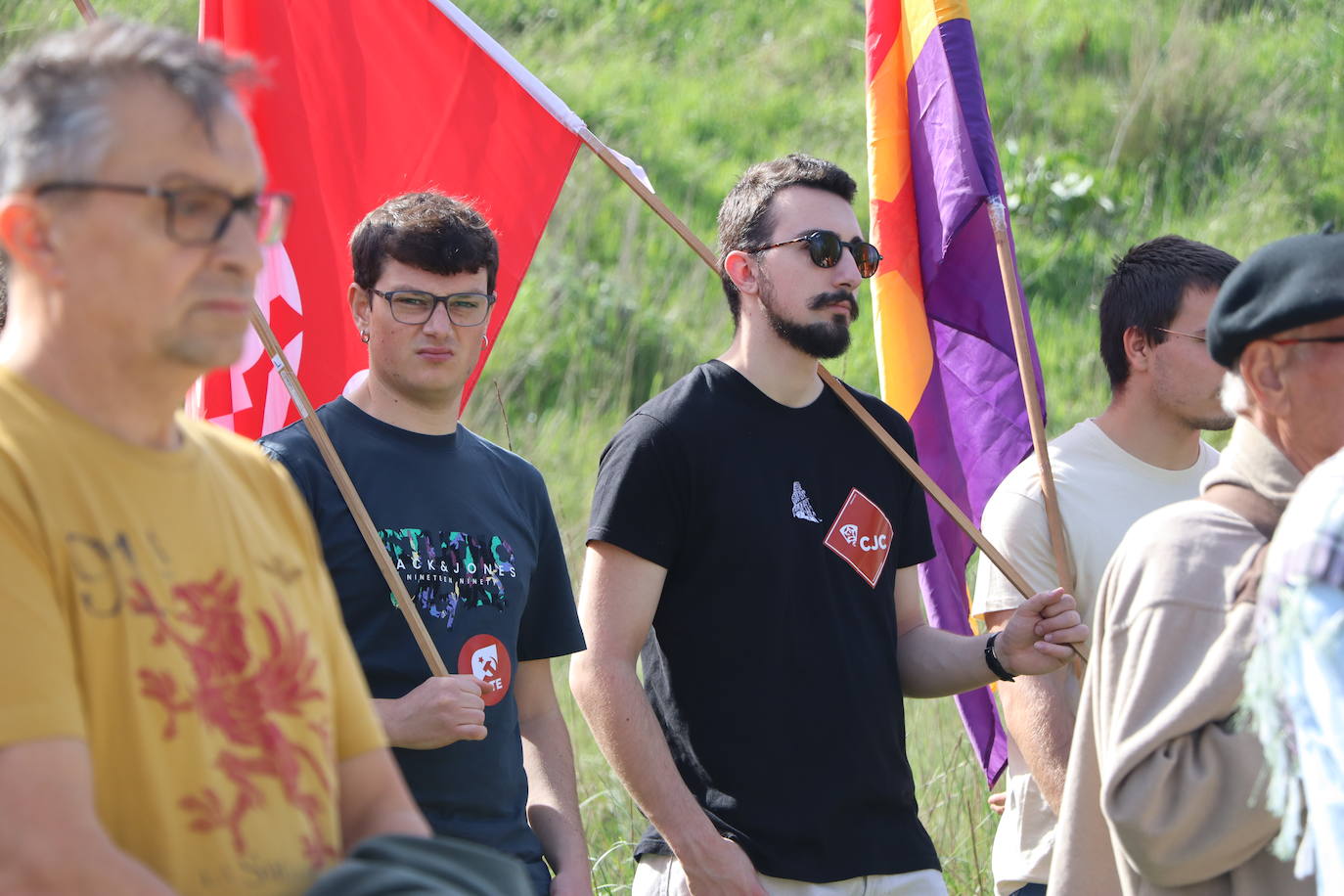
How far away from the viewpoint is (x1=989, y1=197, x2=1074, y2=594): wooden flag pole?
12.6 feet

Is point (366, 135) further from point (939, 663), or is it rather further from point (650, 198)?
point (939, 663)

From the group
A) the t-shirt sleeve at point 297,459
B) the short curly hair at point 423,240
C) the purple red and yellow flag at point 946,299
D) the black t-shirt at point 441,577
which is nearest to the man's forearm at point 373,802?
the black t-shirt at point 441,577

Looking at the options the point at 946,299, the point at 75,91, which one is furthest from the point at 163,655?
the point at 946,299

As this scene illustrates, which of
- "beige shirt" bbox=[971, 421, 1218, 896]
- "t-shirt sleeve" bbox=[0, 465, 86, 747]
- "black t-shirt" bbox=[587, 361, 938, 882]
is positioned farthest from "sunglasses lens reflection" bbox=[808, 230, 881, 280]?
"t-shirt sleeve" bbox=[0, 465, 86, 747]

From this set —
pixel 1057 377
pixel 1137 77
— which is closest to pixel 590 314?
pixel 1057 377

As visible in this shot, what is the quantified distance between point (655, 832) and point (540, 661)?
47cm

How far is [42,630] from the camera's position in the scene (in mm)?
1713

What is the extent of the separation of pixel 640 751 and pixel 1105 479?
137cm

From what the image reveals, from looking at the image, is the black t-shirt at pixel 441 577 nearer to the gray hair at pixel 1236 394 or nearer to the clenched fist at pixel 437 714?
the clenched fist at pixel 437 714

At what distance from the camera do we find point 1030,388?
13.9 ft

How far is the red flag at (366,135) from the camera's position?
4180 mm

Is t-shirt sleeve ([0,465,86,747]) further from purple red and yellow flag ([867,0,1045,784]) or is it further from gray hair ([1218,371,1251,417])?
purple red and yellow flag ([867,0,1045,784])

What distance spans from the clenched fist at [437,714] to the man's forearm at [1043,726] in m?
1.39

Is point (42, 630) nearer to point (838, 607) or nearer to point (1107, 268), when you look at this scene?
point (838, 607)
